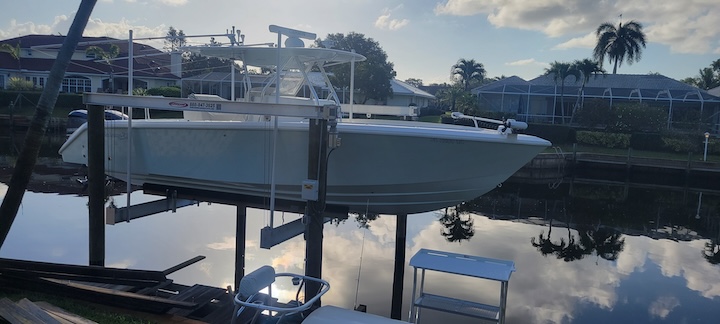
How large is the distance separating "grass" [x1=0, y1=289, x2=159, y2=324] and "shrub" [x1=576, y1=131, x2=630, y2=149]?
29933 millimetres

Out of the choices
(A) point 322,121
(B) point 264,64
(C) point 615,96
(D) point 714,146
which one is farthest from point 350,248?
(C) point 615,96

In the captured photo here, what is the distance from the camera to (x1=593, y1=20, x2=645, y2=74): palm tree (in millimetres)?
48384

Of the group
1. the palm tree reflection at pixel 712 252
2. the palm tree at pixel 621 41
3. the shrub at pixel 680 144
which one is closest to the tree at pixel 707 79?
the palm tree at pixel 621 41

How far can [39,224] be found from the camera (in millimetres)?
13328

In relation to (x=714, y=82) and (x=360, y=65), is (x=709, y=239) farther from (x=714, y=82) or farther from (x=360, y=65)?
(x=714, y=82)

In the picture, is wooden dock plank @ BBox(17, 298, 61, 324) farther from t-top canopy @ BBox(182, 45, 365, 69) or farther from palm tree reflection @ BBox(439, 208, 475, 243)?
palm tree reflection @ BBox(439, 208, 475, 243)

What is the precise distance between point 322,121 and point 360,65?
31.0m

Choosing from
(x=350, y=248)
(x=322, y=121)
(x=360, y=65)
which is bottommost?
(x=350, y=248)

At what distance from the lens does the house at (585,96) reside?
37406 mm

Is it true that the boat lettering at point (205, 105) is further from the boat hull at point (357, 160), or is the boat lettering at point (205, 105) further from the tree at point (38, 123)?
the tree at point (38, 123)

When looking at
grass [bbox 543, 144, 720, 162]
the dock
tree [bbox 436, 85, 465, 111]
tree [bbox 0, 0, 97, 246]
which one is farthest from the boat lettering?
tree [bbox 436, 85, 465, 111]

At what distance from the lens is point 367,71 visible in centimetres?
3791

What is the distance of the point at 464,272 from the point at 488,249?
26.4 feet

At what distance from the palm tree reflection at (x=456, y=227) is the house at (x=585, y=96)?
24345 millimetres
